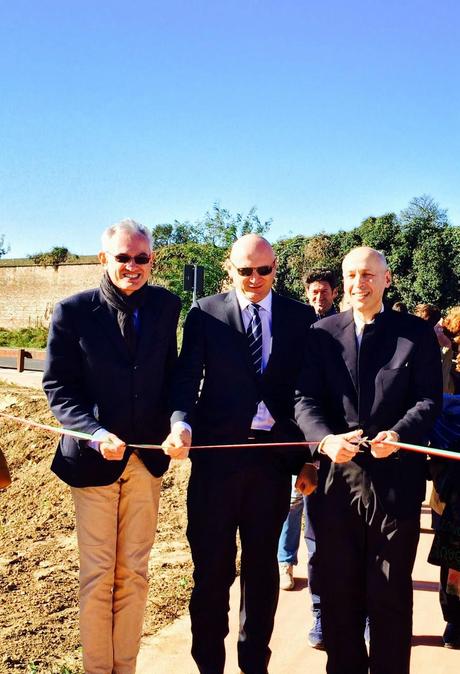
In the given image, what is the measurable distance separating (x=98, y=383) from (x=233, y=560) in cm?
115

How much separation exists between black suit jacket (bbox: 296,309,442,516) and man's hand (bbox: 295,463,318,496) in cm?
24

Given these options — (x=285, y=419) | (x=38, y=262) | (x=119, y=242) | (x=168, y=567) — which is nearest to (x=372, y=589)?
(x=285, y=419)

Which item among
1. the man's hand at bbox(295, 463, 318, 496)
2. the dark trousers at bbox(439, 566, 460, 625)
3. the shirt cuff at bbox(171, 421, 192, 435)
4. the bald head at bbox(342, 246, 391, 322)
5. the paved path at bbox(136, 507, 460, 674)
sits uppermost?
the bald head at bbox(342, 246, 391, 322)

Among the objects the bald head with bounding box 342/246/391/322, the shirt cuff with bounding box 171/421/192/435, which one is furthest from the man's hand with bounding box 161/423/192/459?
the bald head with bounding box 342/246/391/322

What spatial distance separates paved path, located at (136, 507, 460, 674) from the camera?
3678 millimetres

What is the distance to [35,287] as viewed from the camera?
43812mm

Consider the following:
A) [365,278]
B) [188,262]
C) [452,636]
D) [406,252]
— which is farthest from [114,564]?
[406,252]

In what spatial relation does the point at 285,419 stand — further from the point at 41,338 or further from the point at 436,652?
the point at 41,338

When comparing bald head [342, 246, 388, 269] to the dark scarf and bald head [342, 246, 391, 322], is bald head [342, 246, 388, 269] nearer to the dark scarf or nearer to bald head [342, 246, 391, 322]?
bald head [342, 246, 391, 322]

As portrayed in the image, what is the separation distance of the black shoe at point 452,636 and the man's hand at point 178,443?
6.58 feet

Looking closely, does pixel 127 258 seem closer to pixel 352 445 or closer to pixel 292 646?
pixel 352 445

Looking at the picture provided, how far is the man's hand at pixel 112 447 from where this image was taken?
3.07 metres

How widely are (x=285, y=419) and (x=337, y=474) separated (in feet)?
1.48

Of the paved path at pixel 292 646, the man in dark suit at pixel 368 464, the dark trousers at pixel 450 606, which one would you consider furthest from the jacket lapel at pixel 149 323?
the dark trousers at pixel 450 606
